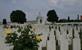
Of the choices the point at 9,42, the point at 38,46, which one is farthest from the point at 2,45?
the point at 38,46

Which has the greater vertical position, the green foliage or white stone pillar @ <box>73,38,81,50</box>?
the green foliage

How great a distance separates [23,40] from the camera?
13.6 feet

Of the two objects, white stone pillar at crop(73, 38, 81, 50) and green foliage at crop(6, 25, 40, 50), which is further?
white stone pillar at crop(73, 38, 81, 50)

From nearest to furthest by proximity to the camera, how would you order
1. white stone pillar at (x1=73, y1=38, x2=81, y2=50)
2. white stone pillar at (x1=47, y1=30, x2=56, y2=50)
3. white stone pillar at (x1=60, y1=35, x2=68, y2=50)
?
white stone pillar at (x1=47, y1=30, x2=56, y2=50) → white stone pillar at (x1=60, y1=35, x2=68, y2=50) → white stone pillar at (x1=73, y1=38, x2=81, y2=50)

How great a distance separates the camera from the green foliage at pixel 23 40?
410 centimetres

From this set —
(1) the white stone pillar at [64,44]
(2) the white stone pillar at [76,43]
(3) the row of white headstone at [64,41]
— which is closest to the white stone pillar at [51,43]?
(3) the row of white headstone at [64,41]

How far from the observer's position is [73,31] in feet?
16.5

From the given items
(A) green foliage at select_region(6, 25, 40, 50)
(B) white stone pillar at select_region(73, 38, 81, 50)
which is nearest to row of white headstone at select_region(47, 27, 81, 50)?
(B) white stone pillar at select_region(73, 38, 81, 50)

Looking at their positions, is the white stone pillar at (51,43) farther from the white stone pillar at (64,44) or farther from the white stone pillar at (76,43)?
the white stone pillar at (76,43)

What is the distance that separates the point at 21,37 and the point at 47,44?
0.43 metres

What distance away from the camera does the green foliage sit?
4095 mm

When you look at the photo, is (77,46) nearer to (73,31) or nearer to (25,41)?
(73,31)

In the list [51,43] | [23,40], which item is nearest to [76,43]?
[51,43]

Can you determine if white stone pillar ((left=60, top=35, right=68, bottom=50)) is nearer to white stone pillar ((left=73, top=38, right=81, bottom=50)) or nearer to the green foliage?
white stone pillar ((left=73, top=38, right=81, bottom=50))
